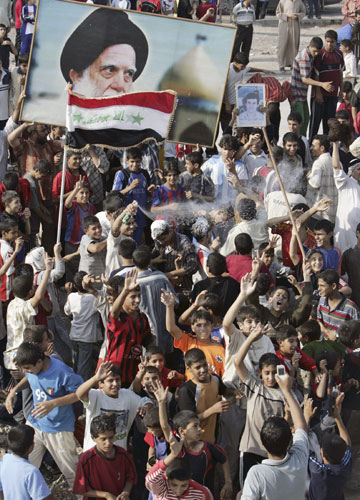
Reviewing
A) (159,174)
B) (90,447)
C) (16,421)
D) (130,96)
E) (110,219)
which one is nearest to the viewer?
Result: (90,447)

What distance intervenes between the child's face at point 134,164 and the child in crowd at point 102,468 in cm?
422

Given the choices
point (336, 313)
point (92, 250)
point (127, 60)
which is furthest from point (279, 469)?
point (127, 60)

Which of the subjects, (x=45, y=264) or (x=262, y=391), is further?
(x=45, y=264)

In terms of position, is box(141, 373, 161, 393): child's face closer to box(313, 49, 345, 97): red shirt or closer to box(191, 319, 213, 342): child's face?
box(191, 319, 213, 342): child's face

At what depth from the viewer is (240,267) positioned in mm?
9016

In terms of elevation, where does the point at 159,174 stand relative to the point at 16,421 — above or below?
above

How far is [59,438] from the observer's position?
24.0 feet

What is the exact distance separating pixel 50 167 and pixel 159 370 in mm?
3718

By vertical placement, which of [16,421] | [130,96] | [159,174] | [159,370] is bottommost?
[16,421]

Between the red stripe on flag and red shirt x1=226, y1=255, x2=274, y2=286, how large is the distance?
2.11 meters

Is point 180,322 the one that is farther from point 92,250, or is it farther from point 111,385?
point 92,250

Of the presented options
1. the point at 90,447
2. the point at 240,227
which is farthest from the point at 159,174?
the point at 90,447

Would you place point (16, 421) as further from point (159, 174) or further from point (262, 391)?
point (159, 174)

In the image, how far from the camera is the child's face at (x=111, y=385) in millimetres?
7031
